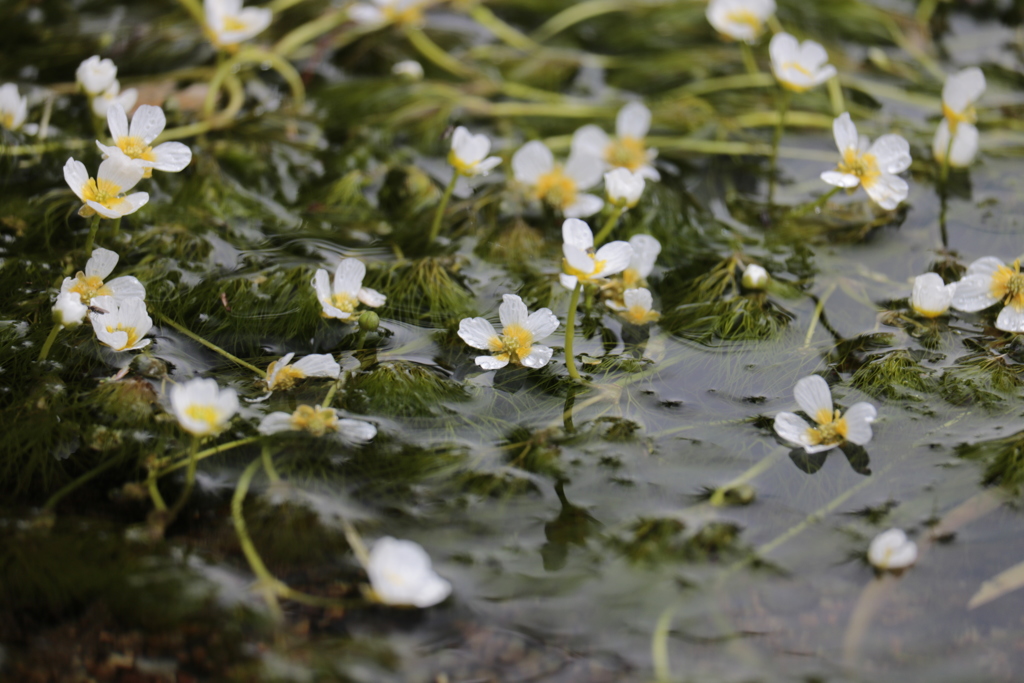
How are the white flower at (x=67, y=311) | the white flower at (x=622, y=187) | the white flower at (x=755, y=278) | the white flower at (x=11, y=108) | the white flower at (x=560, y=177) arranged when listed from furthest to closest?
the white flower at (x=560, y=177) < the white flower at (x=11, y=108) < the white flower at (x=755, y=278) < the white flower at (x=622, y=187) < the white flower at (x=67, y=311)

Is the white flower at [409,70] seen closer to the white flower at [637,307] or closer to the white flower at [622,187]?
the white flower at [622,187]

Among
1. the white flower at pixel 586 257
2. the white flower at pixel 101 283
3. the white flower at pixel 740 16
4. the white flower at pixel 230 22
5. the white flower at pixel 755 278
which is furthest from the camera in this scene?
the white flower at pixel 740 16


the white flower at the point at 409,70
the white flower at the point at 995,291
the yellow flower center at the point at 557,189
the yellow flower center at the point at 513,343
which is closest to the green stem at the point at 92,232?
the yellow flower center at the point at 513,343

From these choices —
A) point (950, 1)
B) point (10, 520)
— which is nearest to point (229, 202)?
point (10, 520)

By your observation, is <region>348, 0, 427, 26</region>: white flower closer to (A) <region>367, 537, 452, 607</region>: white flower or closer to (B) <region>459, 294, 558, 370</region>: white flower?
(B) <region>459, 294, 558, 370</region>: white flower

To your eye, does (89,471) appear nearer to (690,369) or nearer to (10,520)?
(10,520)

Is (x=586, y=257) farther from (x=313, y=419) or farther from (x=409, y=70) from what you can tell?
(x=409, y=70)

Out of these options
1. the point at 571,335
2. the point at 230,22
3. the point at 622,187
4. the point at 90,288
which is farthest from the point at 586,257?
the point at 230,22

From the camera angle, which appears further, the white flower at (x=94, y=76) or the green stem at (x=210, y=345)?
the white flower at (x=94, y=76)
